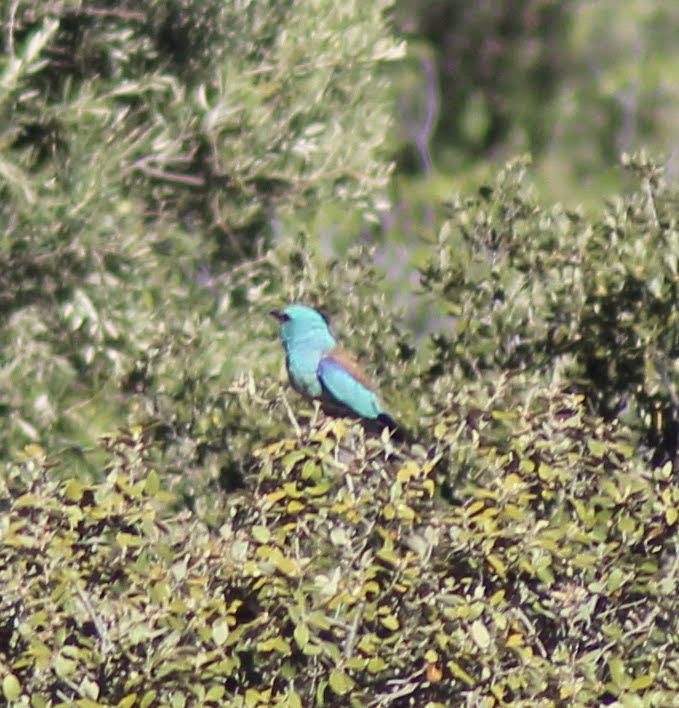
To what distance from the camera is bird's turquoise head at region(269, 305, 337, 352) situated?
595 centimetres

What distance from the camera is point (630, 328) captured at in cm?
527

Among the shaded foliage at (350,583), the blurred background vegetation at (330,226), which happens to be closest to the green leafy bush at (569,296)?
the blurred background vegetation at (330,226)

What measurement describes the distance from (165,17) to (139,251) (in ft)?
4.28

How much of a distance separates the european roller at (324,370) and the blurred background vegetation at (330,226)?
8 cm

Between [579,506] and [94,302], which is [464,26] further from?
[579,506]

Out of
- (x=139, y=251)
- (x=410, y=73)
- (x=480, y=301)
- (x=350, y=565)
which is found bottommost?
(x=410, y=73)

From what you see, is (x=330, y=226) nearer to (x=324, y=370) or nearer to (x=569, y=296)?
(x=324, y=370)

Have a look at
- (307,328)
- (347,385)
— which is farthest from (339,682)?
(307,328)

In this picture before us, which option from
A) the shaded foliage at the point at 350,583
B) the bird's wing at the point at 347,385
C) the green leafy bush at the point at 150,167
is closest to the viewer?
the shaded foliage at the point at 350,583

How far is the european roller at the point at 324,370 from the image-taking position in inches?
226

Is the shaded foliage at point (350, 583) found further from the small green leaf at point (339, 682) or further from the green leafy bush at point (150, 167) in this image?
the green leafy bush at point (150, 167)

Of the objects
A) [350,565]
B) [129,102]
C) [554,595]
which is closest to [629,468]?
Result: [554,595]

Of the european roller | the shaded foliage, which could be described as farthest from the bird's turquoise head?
the shaded foliage

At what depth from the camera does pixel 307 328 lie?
235 inches
